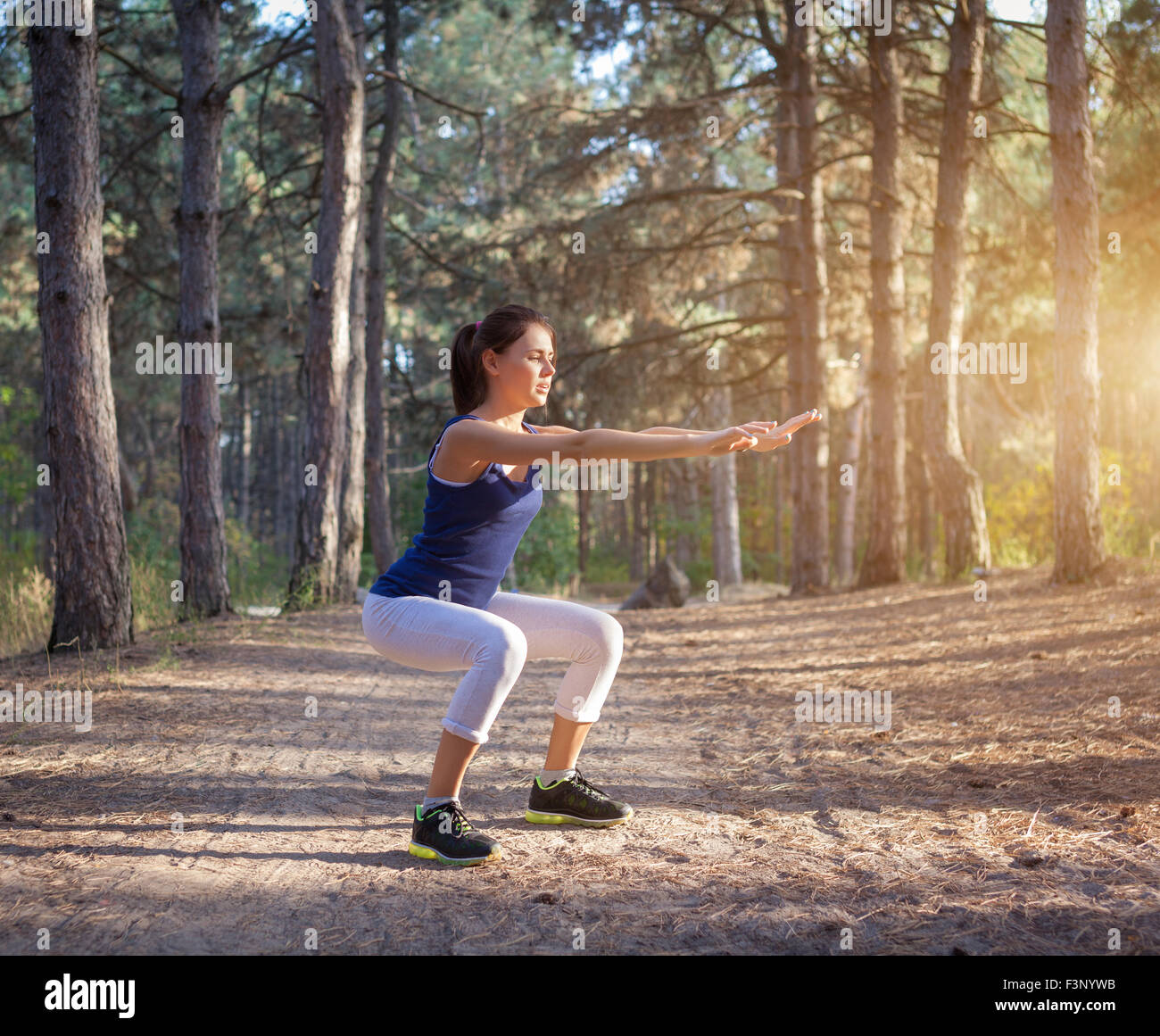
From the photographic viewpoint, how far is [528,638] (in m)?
3.91

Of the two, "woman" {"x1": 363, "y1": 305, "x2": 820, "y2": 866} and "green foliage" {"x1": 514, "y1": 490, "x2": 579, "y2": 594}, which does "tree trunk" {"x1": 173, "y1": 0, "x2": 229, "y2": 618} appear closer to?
"woman" {"x1": 363, "y1": 305, "x2": 820, "y2": 866}

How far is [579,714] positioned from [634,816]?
532 millimetres

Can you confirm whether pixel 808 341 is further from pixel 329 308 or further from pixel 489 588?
pixel 489 588

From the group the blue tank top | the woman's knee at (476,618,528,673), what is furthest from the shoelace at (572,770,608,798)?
the blue tank top

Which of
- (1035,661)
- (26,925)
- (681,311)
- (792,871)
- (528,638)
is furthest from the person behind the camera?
(681,311)

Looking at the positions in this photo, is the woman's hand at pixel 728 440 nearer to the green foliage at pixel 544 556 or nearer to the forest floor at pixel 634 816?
the forest floor at pixel 634 816

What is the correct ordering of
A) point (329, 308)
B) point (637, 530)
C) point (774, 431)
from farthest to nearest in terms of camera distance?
point (637, 530)
point (329, 308)
point (774, 431)

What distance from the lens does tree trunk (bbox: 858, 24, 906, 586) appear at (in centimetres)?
1363

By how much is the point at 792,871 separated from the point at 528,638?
1.30 metres

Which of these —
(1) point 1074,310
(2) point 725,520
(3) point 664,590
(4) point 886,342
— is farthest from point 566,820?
(2) point 725,520

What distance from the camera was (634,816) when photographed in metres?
4.09

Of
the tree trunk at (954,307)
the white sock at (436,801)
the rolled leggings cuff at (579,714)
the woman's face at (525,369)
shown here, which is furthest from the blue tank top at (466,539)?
the tree trunk at (954,307)
